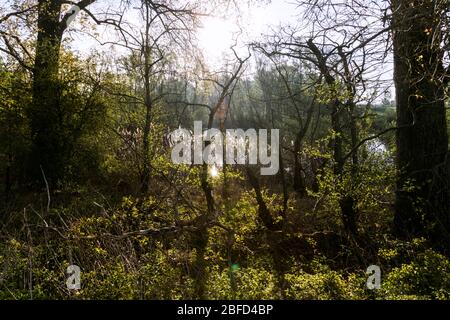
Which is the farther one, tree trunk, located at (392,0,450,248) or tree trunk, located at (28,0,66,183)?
tree trunk, located at (28,0,66,183)

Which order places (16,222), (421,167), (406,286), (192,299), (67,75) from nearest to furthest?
1. (192,299)
2. (406,286)
3. (421,167)
4. (16,222)
5. (67,75)

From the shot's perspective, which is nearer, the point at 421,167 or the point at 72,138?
the point at 421,167

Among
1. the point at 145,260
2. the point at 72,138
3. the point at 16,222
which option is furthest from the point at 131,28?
the point at 145,260

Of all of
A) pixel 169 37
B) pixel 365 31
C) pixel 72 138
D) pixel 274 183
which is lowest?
pixel 274 183

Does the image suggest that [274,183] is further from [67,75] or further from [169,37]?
[67,75]

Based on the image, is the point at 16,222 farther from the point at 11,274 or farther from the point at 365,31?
the point at 365,31

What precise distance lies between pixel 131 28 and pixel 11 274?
7.05 meters

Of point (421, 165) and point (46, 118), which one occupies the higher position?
point (46, 118)

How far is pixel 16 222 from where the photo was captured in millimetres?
6691

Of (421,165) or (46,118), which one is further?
(46,118)

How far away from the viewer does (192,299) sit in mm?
3393

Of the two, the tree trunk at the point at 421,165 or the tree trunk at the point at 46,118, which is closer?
the tree trunk at the point at 421,165

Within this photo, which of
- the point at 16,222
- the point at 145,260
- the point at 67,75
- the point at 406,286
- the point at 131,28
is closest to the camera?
the point at 406,286

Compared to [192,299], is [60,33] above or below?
above
